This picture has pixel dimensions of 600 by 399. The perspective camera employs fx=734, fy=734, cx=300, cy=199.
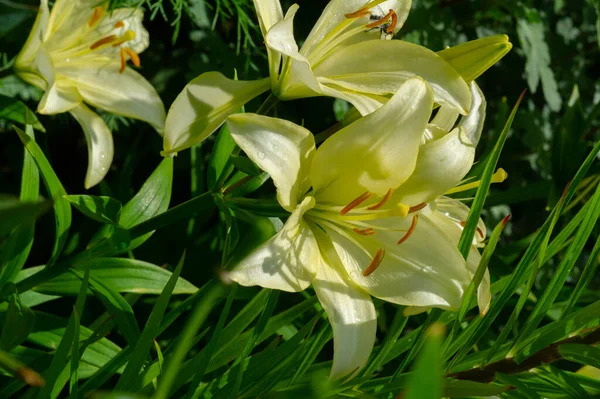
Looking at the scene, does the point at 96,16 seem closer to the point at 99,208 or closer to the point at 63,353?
the point at 99,208

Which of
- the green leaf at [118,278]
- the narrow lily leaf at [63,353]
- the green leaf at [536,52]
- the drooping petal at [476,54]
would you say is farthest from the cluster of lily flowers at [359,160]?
the green leaf at [536,52]

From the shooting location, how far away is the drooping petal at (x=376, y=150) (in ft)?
1.86

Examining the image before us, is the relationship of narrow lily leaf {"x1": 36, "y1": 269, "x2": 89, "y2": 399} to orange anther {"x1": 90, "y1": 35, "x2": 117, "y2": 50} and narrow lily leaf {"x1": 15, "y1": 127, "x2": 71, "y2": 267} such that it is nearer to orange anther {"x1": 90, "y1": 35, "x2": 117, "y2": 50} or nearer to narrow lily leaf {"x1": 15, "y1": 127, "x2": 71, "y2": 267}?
narrow lily leaf {"x1": 15, "y1": 127, "x2": 71, "y2": 267}

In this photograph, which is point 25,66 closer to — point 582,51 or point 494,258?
point 494,258

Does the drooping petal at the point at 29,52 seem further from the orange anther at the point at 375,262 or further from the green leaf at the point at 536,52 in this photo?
the green leaf at the point at 536,52

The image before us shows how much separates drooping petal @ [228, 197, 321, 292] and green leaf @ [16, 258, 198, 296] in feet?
0.85

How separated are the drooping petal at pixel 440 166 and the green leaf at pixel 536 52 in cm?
66

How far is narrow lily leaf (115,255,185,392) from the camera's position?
1.60ft

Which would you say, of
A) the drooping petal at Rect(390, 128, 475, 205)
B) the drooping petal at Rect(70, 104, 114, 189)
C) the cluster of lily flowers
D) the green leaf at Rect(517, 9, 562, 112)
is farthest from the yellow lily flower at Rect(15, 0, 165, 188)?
the green leaf at Rect(517, 9, 562, 112)

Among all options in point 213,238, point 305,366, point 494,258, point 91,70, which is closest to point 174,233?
Answer: point 213,238

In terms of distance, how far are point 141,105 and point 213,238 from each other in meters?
0.32

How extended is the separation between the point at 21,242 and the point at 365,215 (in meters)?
0.35

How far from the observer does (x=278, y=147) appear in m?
0.55

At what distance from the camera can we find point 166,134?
569 millimetres
